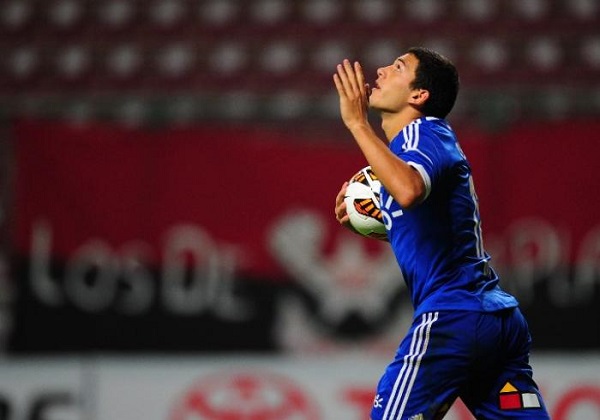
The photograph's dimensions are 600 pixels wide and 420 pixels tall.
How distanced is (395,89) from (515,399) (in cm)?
104

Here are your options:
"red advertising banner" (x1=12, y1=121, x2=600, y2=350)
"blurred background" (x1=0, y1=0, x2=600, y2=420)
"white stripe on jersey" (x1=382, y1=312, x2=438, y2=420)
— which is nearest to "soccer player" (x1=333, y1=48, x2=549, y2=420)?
"white stripe on jersey" (x1=382, y1=312, x2=438, y2=420)

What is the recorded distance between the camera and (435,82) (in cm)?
324

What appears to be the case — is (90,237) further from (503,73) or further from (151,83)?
(503,73)

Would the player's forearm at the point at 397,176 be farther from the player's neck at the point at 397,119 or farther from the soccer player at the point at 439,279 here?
the player's neck at the point at 397,119

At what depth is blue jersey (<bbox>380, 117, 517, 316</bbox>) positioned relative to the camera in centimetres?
307

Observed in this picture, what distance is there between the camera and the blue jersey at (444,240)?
307 cm

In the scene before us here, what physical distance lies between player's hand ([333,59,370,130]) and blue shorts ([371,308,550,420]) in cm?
63

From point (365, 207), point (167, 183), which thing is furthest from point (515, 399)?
point (167, 183)

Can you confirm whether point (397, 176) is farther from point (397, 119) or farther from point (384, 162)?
point (397, 119)

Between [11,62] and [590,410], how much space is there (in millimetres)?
4788

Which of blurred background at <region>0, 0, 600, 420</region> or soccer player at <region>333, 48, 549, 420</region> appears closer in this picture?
soccer player at <region>333, 48, 549, 420</region>

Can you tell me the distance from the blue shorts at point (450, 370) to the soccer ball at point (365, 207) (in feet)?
1.47

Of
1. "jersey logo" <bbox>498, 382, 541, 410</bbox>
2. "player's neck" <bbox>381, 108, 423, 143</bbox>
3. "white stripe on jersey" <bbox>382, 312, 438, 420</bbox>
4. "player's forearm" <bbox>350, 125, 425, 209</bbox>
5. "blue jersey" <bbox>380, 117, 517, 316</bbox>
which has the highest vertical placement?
"player's neck" <bbox>381, 108, 423, 143</bbox>

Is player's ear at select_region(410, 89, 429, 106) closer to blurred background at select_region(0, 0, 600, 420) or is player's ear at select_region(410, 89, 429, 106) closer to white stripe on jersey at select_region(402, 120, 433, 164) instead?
white stripe on jersey at select_region(402, 120, 433, 164)
